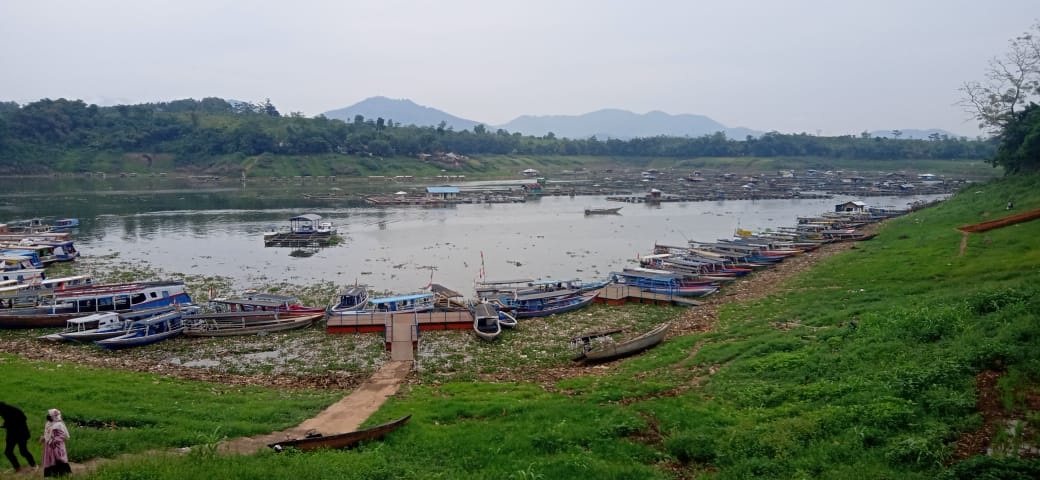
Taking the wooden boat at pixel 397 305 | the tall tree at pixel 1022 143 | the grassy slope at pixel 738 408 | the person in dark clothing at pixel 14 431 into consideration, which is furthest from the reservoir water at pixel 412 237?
the person in dark clothing at pixel 14 431

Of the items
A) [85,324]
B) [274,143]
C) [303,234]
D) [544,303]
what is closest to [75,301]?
[85,324]

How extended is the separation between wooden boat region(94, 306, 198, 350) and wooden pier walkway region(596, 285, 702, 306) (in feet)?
64.7

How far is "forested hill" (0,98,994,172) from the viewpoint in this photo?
4815 inches

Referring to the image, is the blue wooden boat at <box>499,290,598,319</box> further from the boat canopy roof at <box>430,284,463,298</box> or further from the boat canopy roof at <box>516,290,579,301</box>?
the boat canopy roof at <box>430,284,463,298</box>

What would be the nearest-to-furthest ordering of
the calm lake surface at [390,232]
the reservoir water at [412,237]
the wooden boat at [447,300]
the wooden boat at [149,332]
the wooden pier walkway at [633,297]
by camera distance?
the wooden boat at [149,332] → the wooden boat at [447,300] → the wooden pier walkway at [633,297] → the reservoir water at [412,237] → the calm lake surface at [390,232]

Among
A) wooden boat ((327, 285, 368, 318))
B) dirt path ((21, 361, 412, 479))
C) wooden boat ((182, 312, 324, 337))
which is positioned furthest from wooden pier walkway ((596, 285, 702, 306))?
wooden boat ((182, 312, 324, 337))

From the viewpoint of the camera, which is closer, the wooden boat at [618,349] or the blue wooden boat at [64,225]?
the wooden boat at [618,349]

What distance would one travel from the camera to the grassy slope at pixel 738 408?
10.8 m

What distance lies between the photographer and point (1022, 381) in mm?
12109

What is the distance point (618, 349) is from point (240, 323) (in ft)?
55.1

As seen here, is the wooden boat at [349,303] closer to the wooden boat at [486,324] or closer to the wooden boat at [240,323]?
the wooden boat at [240,323]

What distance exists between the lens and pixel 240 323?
2747 cm

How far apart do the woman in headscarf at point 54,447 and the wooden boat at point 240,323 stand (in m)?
17.1

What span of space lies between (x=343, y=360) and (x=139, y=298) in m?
13.1
